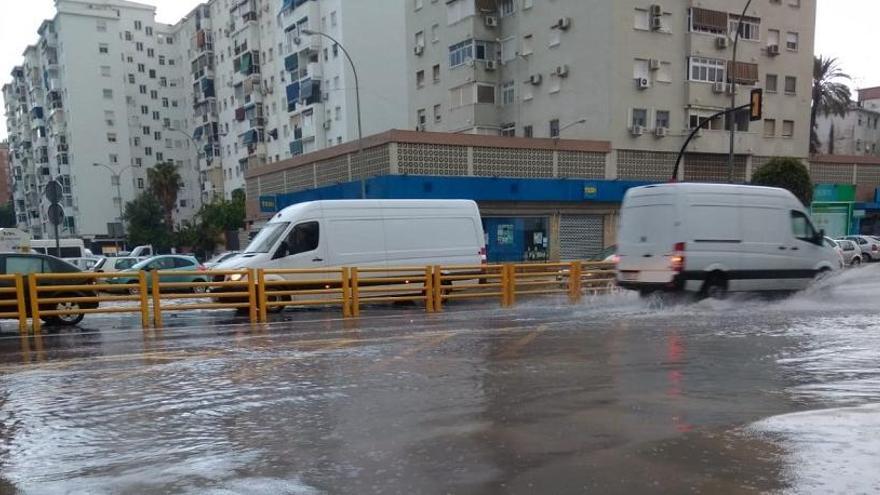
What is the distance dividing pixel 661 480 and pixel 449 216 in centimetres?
1122

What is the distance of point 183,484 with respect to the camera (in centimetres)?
371

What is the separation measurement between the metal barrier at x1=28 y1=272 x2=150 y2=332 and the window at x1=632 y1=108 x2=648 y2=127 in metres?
26.5

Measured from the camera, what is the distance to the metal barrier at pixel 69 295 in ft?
34.9

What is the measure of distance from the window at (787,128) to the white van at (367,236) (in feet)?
95.6

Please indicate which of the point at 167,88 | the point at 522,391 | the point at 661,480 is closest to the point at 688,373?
the point at 522,391

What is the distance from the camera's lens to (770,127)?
35125mm

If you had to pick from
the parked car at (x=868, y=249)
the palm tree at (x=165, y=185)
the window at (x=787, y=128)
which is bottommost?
the parked car at (x=868, y=249)

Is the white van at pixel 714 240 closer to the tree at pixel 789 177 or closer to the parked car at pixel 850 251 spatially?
the parked car at pixel 850 251

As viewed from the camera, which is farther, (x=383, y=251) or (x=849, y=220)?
(x=849, y=220)

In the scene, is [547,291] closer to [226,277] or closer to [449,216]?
[449,216]

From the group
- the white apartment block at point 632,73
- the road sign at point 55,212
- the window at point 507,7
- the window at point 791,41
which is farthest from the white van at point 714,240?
the window at point 791,41

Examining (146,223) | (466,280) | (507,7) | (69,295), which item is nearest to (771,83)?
(507,7)

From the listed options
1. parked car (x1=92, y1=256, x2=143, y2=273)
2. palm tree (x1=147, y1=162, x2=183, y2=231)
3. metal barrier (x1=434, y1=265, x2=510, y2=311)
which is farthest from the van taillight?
palm tree (x1=147, y1=162, x2=183, y2=231)

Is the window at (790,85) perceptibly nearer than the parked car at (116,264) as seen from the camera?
No
